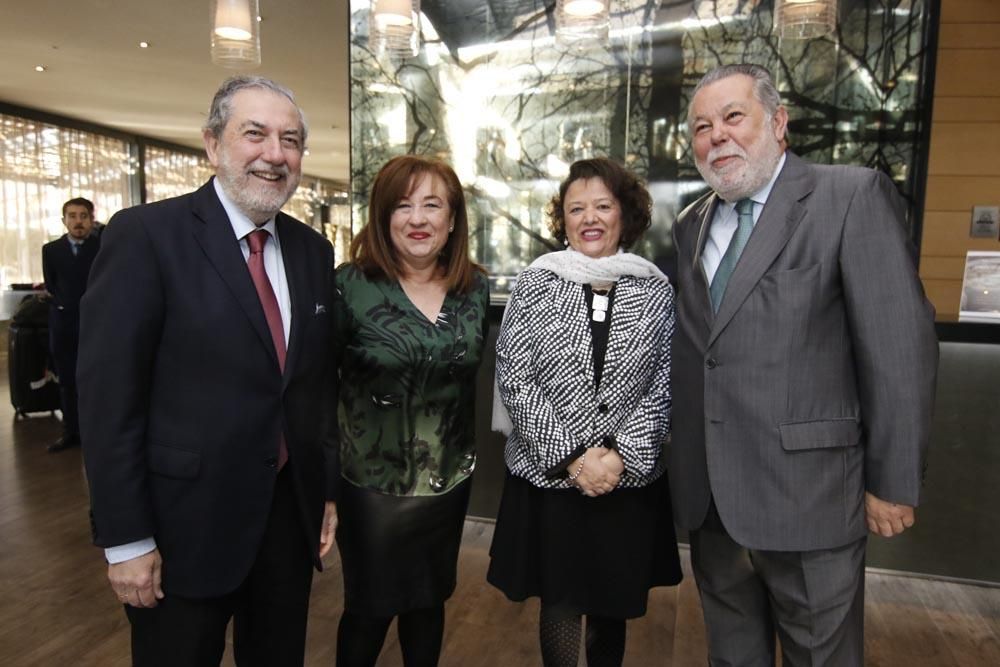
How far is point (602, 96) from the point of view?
4.75 metres

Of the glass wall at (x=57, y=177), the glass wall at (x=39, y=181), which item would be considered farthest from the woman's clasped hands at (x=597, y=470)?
the glass wall at (x=39, y=181)

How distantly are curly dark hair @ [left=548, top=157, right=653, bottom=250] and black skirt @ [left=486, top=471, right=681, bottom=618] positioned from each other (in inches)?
30.0

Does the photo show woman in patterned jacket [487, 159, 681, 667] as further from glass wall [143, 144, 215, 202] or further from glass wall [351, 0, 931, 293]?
glass wall [143, 144, 215, 202]

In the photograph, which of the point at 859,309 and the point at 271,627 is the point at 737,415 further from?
the point at 271,627

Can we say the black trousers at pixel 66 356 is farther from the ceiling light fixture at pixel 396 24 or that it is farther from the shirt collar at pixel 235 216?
the shirt collar at pixel 235 216

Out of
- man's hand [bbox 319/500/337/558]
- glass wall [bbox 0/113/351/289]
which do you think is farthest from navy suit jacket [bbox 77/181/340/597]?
glass wall [bbox 0/113/351/289]

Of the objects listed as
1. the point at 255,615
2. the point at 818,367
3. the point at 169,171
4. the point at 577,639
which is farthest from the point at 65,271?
the point at 169,171

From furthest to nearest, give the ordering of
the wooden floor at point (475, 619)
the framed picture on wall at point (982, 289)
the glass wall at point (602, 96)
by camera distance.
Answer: the glass wall at point (602, 96) < the framed picture on wall at point (982, 289) < the wooden floor at point (475, 619)

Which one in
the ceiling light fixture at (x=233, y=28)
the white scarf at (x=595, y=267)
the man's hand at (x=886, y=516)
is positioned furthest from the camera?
the ceiling light fixture at (x=233, y=28)

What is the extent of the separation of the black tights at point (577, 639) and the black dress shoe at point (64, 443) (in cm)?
476

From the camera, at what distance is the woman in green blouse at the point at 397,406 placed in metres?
1.84

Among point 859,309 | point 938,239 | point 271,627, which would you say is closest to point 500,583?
point 271,627

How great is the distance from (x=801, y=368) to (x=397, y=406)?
103cm

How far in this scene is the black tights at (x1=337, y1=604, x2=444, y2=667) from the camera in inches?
74.2
